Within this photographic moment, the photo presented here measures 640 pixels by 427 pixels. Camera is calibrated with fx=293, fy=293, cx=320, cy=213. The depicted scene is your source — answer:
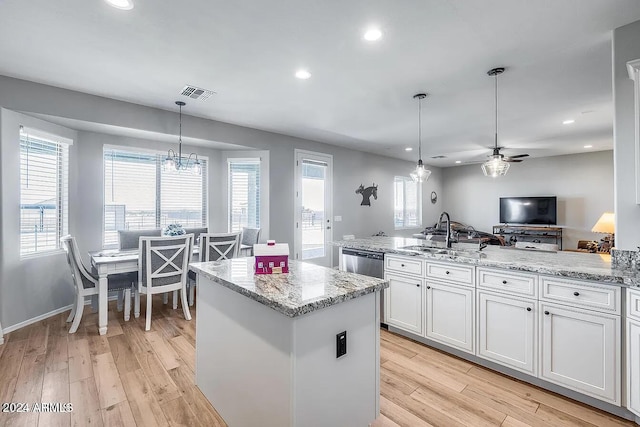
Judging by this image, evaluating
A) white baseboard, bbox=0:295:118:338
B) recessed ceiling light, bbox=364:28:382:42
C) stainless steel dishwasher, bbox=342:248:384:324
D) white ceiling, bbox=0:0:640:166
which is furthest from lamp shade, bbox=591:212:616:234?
white baseboard, bbox=0:295:118:338

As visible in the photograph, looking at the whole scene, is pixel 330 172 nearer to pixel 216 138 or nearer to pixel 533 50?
pixel 216 138

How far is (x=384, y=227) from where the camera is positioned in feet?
24.4

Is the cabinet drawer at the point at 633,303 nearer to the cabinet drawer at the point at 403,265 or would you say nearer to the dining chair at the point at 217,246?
the cabinet drawer at the point at 403,265

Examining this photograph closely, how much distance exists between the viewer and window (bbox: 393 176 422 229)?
798cm

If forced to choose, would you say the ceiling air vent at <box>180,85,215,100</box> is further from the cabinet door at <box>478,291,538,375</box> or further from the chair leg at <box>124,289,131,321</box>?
the cabinet door at <box>478,291,538,375</box>

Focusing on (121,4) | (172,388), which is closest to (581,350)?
(172,388)

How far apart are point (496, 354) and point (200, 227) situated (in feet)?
14.2

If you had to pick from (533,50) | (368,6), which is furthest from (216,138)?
(533,50)

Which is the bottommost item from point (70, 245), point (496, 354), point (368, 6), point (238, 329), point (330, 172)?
point (496, 354)

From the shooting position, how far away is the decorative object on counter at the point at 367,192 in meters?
6.80

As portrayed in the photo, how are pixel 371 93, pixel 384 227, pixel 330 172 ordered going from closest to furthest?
1. pixel 371 93
2. pixel 330 172
3. pixel 384 227

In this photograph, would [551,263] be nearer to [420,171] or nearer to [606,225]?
[420,171]

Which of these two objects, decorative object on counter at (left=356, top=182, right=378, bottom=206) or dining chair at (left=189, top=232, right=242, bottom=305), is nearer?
dining chair at (left=189, top=232, right=242, bottom=305)

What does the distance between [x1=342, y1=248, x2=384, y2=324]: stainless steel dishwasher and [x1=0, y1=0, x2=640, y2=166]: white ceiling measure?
1878 millimetres
